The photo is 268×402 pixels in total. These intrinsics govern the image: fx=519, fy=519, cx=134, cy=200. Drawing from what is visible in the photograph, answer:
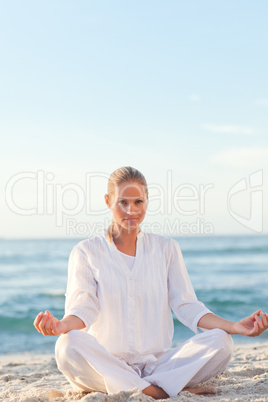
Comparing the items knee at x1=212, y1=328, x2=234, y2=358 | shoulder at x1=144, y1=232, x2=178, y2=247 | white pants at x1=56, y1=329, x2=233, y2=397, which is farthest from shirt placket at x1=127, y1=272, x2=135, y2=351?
knee at x1=212, y1=328, x2=234, y2=358

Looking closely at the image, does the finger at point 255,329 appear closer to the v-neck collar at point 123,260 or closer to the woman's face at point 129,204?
the v-neck collar at point 123,260

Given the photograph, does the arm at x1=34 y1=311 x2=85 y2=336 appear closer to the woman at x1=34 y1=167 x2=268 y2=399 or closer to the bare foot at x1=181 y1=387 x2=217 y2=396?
the woman at x1=34 y1=167 x2=268 y2=399

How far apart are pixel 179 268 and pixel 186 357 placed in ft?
1.93

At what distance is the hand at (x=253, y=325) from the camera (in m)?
2.96

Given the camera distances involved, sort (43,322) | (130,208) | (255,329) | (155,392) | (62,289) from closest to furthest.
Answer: (43,322)
(255,329)
(155,392)
(130,208)
(62,289)

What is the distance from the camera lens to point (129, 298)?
3.30 meters

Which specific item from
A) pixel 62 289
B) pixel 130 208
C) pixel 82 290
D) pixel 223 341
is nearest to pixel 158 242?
pixel 130 208

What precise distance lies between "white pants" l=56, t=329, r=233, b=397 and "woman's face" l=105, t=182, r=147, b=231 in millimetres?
786

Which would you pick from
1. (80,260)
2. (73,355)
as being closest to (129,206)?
(80,260)

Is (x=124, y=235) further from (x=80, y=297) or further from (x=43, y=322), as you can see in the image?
(x=43, y=322)

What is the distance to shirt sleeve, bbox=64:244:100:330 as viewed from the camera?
10.5ft

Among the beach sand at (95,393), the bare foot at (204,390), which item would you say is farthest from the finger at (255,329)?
the bare foot at (204,390)

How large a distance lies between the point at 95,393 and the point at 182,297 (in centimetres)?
83

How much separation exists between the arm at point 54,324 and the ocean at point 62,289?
12.1 feet
